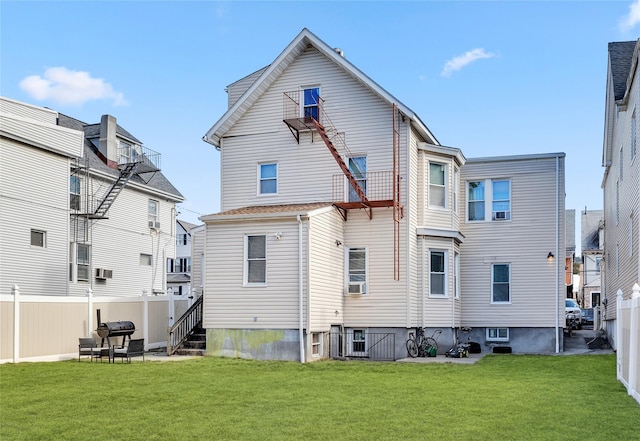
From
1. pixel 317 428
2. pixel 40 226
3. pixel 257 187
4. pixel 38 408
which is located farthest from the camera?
pixel 40 226

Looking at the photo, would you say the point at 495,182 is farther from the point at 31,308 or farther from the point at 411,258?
the point at 31,308

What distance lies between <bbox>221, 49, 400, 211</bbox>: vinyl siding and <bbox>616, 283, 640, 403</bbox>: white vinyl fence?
9960 mm

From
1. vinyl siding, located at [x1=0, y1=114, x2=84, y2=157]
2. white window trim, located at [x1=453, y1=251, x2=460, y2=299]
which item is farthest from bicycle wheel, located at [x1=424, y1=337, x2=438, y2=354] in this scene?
vinyl siding, located at [x1=0, y1=114, x2=84, y2=157]

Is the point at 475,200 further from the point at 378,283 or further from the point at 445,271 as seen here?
Answer: the point at 378,283

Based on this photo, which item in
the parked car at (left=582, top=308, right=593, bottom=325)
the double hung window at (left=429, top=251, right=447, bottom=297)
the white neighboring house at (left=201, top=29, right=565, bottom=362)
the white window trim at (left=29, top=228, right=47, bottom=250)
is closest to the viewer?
the white neighboring house at (left=201, top=29, right=565, bottom=362)

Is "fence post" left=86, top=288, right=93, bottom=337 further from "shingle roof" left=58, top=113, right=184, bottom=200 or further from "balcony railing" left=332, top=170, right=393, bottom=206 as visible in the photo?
"shingle roof" left=58, top=113, right=184, bottom=200

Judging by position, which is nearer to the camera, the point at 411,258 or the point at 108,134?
the point at 411,258

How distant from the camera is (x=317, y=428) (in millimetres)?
9062

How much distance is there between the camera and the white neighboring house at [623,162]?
18.2m

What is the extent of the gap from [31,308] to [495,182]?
54.5 feet

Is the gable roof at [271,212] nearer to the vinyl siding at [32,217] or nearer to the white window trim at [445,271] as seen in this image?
the white window trim at [445,271]

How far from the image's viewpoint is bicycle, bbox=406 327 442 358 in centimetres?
2144

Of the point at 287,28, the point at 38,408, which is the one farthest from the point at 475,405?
the point at 287,28

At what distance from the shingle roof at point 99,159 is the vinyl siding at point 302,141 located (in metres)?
10.4
